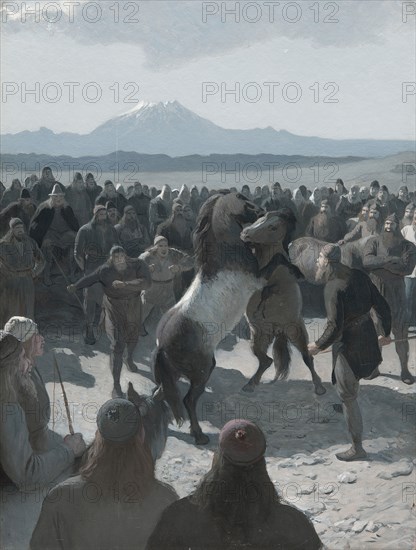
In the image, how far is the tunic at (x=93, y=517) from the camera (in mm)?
3410

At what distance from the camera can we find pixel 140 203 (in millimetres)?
6281

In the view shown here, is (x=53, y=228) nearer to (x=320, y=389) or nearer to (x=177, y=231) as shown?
(x=177, y=231)

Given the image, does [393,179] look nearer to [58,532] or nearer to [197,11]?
[197,11]

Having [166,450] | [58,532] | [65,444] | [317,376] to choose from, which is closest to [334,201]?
[317,376]

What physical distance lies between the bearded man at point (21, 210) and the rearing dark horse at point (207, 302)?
147cm

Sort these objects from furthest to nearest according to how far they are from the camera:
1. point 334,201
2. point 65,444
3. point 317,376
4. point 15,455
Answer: point 334,201 → point 317,376 → point 65,444 → point 15,455

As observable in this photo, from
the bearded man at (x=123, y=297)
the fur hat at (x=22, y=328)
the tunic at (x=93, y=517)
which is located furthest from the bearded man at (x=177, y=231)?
the tunic at (x=93, y=517)

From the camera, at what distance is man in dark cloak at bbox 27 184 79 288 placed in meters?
6.27

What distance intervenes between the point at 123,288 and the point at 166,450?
116cm

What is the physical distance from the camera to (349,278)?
5.50 meters

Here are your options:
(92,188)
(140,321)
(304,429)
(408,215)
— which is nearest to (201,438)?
(304,429)

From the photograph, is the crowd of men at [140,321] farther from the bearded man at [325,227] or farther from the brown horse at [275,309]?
the brown horse at [275,309]

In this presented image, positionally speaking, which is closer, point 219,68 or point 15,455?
point 15,455

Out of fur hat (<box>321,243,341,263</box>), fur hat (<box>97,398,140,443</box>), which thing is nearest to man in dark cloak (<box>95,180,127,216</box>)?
fur hat (<box>321,243,341,263</box>)
